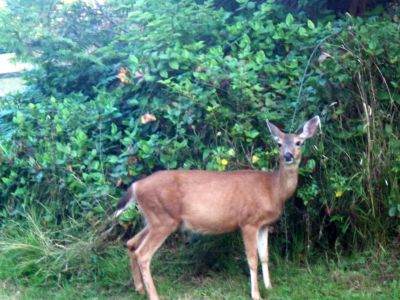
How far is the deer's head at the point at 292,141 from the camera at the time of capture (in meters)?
7.14

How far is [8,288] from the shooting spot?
25.2 ft

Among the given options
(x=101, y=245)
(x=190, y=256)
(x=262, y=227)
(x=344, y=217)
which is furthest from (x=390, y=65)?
(x=101, y=245)

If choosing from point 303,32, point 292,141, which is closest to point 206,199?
point 292,141

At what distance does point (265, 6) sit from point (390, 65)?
2.01m

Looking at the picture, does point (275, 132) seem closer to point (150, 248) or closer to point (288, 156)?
point (288, 156)

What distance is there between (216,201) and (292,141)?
902 millimetres

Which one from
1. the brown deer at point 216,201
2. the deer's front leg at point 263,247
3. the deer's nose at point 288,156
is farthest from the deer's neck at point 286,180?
the deer's front leg at point 263,247

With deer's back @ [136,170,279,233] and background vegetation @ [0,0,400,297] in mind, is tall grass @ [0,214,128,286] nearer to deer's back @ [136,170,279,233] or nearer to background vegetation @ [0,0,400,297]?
background vegetation @ [0,0,400,297]

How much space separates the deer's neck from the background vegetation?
0.73ft

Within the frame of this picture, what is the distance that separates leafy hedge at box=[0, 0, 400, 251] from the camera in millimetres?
7531

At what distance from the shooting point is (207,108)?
7941mm

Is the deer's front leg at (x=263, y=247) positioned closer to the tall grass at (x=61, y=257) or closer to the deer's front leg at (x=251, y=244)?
the deer's front leg at (x=251, y=244)

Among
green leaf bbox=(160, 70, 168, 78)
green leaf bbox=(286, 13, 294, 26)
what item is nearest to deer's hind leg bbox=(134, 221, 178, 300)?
green leaf bbox=(160, 70, 168, 78)

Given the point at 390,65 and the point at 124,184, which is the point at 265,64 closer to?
the point at 390,65
